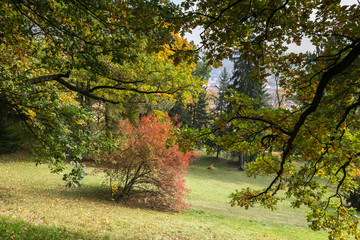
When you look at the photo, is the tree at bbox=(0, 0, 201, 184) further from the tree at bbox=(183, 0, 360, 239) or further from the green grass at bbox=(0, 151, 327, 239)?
the green grass at bbox=(0, 151, 327, 239)

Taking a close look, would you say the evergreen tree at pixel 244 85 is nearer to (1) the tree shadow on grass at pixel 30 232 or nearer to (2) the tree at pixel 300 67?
(2) the tree at pixel 300 67

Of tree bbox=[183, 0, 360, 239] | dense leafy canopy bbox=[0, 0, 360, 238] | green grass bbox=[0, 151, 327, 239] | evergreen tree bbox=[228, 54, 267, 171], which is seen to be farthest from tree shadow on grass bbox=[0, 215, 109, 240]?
evergreen tree bbox=[228, 54, 267, 171]

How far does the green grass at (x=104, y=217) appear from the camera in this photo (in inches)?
219

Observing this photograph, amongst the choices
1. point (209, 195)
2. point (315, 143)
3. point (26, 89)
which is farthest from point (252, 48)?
point (209, 195)

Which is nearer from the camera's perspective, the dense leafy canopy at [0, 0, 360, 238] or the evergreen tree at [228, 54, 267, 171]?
the dense leafy canopy at [0, 0, 360, 238]

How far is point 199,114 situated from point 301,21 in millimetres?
34345

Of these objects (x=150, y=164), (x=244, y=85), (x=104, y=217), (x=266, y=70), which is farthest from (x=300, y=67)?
(x=244, y=85)

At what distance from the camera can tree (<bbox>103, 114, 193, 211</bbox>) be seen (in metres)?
10.3

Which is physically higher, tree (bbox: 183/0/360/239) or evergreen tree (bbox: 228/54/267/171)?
evergreen tree (bbox: 228/54/267/171)

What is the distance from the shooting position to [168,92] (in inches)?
293

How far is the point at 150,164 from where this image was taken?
404 inches

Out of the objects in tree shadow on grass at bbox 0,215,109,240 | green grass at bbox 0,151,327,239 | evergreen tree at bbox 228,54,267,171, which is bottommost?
green grass at bbox 0,151,327,239

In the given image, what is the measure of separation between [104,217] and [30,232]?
2946 mm

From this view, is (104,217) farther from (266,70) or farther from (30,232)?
(266,70)
